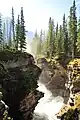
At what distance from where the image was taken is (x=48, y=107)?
266 ft

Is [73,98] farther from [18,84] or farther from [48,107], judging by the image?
[48,107]

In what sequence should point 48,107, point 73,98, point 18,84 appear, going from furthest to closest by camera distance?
point 48,107 → point 73,98 → point 18,84

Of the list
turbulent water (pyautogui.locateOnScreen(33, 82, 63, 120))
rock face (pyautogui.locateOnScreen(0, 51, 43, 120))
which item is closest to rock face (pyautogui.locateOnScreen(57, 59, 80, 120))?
rock face (pyautogui.locateOnScreen(0, 51, 43, 120))

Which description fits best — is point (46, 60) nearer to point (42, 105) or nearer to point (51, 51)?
point (51, 51)

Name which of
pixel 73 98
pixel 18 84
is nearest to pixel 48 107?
pixel 73 98

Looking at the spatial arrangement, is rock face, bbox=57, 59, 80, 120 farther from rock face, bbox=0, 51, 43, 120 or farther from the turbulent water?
the turbulent water

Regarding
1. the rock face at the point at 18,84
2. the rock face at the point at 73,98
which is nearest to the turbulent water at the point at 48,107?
the rock face at the point at 73,98

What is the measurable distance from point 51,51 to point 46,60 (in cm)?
795

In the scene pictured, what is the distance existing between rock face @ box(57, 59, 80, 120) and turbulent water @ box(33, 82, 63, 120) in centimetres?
1003

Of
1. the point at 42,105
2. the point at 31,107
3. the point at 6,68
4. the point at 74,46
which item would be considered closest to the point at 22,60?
the point at 6,68

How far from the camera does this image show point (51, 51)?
101125 mm

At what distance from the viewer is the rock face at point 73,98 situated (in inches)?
2229

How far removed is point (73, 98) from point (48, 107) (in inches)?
823

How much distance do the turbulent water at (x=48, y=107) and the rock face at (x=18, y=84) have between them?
10578mm
